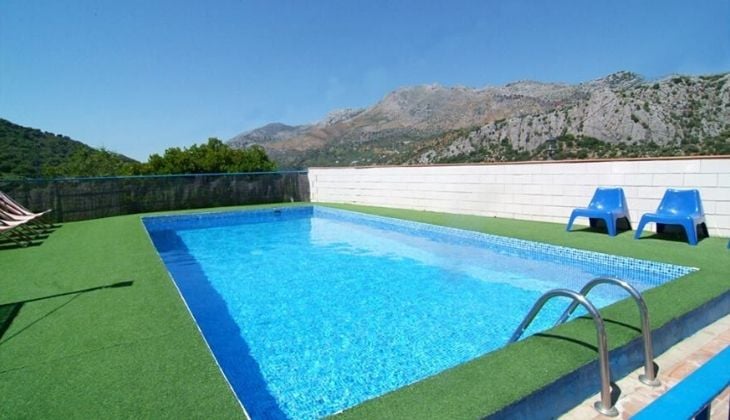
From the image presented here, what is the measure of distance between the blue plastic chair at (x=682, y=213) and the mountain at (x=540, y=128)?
27381 mm

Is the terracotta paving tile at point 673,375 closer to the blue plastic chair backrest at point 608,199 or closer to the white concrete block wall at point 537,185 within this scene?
the white concrete block wall at point 537,185

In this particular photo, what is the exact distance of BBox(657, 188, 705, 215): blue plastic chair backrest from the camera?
5539 mm

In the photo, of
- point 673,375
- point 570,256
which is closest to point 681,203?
point 570,256

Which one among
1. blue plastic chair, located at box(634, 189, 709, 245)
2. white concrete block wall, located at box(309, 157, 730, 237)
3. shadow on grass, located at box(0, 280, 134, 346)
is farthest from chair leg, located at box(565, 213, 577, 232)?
shadow on grass, located at box(0, 280, 134, 346)

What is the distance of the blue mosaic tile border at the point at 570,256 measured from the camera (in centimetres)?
460

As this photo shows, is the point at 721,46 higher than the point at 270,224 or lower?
higher

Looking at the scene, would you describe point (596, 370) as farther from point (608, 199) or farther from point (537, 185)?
point (537, 185)

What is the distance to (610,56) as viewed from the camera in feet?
82.5

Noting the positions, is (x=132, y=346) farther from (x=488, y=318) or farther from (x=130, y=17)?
(x=130, y=17)

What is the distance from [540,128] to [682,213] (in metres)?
36.7

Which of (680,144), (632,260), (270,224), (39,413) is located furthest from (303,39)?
(680,144)

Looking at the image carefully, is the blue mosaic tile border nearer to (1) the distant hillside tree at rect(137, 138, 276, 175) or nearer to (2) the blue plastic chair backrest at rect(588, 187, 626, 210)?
(2) the blue plastic chair backrest at rect(588, 187, 626, 210)

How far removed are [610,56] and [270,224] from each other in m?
25.4

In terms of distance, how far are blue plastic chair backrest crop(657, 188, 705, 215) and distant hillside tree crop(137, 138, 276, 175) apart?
21059mm
